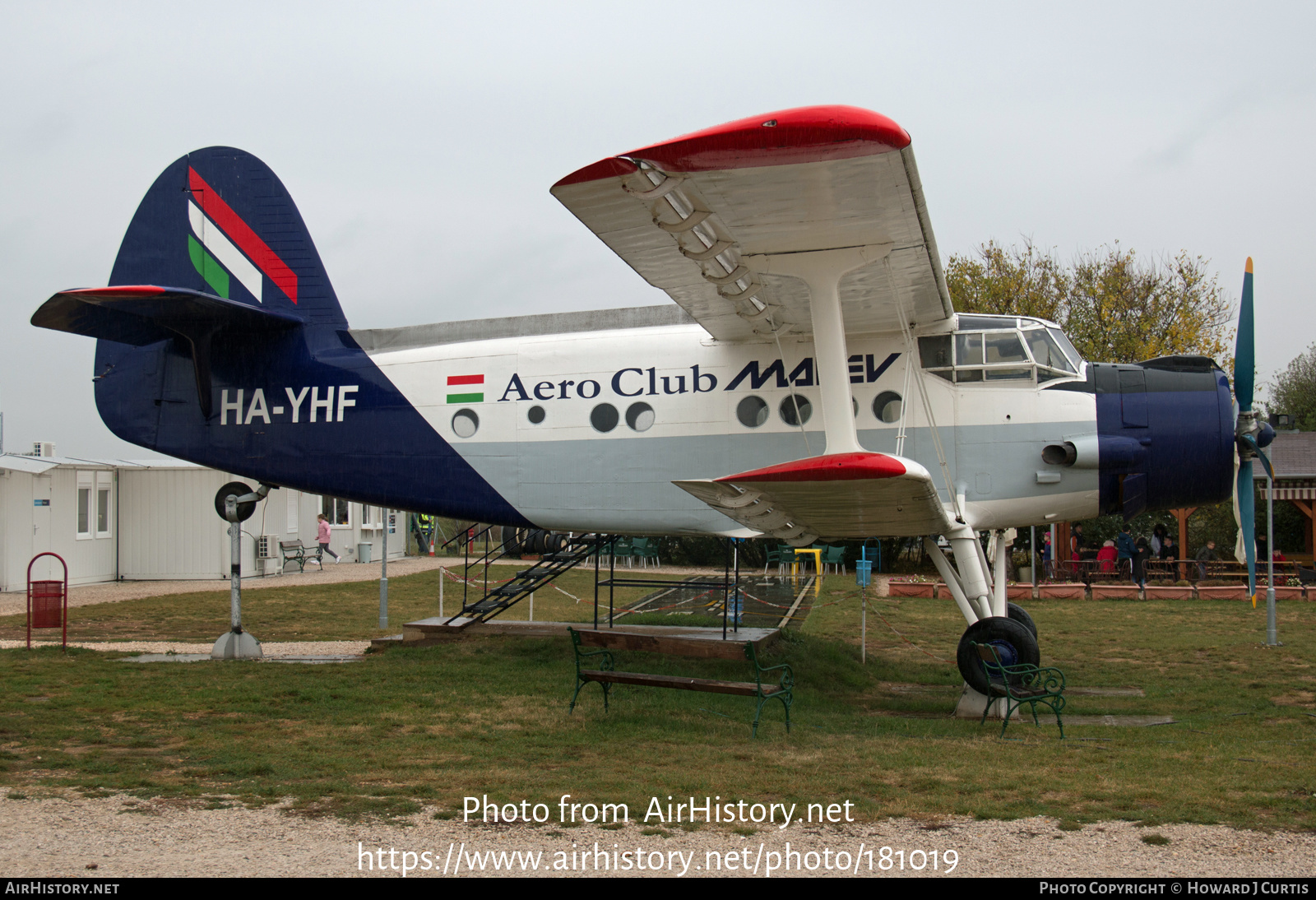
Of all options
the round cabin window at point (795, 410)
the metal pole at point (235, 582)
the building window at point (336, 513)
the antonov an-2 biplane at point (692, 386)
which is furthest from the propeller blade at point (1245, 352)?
the building window at point (336, 513)

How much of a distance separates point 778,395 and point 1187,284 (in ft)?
106

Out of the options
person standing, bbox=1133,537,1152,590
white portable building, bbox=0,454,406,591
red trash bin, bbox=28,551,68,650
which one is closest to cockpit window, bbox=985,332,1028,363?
red trash bin, bbox=28,551,68,650

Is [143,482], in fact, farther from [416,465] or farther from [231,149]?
[416,465]

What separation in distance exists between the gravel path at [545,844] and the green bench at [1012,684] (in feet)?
11.8

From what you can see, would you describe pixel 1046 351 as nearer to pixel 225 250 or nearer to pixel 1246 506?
pixel 1246 506

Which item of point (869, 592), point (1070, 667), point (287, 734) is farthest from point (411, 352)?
point (869, 592)

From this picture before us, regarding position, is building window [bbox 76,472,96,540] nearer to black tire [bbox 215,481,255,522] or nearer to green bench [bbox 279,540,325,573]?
green bench [bbox 279,540,325,573]

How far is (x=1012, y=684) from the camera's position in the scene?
33.8 feet

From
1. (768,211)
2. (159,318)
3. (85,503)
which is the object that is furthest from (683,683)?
(85,503)

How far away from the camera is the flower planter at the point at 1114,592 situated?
25281 millimetres

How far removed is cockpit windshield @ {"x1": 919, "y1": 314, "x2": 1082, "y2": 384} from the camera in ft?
36.9

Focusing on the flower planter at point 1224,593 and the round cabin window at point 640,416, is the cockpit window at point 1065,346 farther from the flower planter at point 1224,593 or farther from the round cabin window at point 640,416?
the flower planter at point 1224,593

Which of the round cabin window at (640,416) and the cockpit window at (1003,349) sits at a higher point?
the cockpit window at (1003,349)

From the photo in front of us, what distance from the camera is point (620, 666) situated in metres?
12.7
